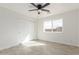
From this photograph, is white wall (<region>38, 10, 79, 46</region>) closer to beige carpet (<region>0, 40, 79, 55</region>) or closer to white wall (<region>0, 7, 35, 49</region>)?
beige carpet (<region>0, 40, 79, 55</region>)

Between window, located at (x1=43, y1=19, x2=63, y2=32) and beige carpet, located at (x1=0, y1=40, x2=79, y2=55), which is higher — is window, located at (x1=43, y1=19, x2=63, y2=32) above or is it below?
above

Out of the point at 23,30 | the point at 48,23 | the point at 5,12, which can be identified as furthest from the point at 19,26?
the point at 48,23

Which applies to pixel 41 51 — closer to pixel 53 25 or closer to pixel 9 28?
pixel 9 28

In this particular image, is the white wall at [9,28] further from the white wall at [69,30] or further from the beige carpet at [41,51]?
the white wall at [69,30]

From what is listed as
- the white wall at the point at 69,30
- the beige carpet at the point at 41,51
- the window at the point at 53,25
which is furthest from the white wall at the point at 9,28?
the white wall at the point at 69,30

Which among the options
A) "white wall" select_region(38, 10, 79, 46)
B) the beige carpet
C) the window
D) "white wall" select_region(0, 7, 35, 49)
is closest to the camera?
the beige carpet

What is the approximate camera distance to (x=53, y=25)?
693 centimetres

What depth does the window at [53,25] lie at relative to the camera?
6363 mm

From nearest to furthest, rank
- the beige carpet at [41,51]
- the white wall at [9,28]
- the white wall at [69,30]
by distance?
the beige carpet at [41,51]
the white wall at [9,28]
the white wall at [69,30]

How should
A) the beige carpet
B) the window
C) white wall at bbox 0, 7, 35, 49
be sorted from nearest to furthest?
the beige carpet → white wall at bbox 0, 7, 35, 49 → the window

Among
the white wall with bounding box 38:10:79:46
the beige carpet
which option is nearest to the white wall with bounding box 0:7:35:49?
the beige carpet

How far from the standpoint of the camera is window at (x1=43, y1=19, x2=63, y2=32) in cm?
636

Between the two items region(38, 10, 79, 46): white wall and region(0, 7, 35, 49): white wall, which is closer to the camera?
region(0, 7, 35, 49): white wall
